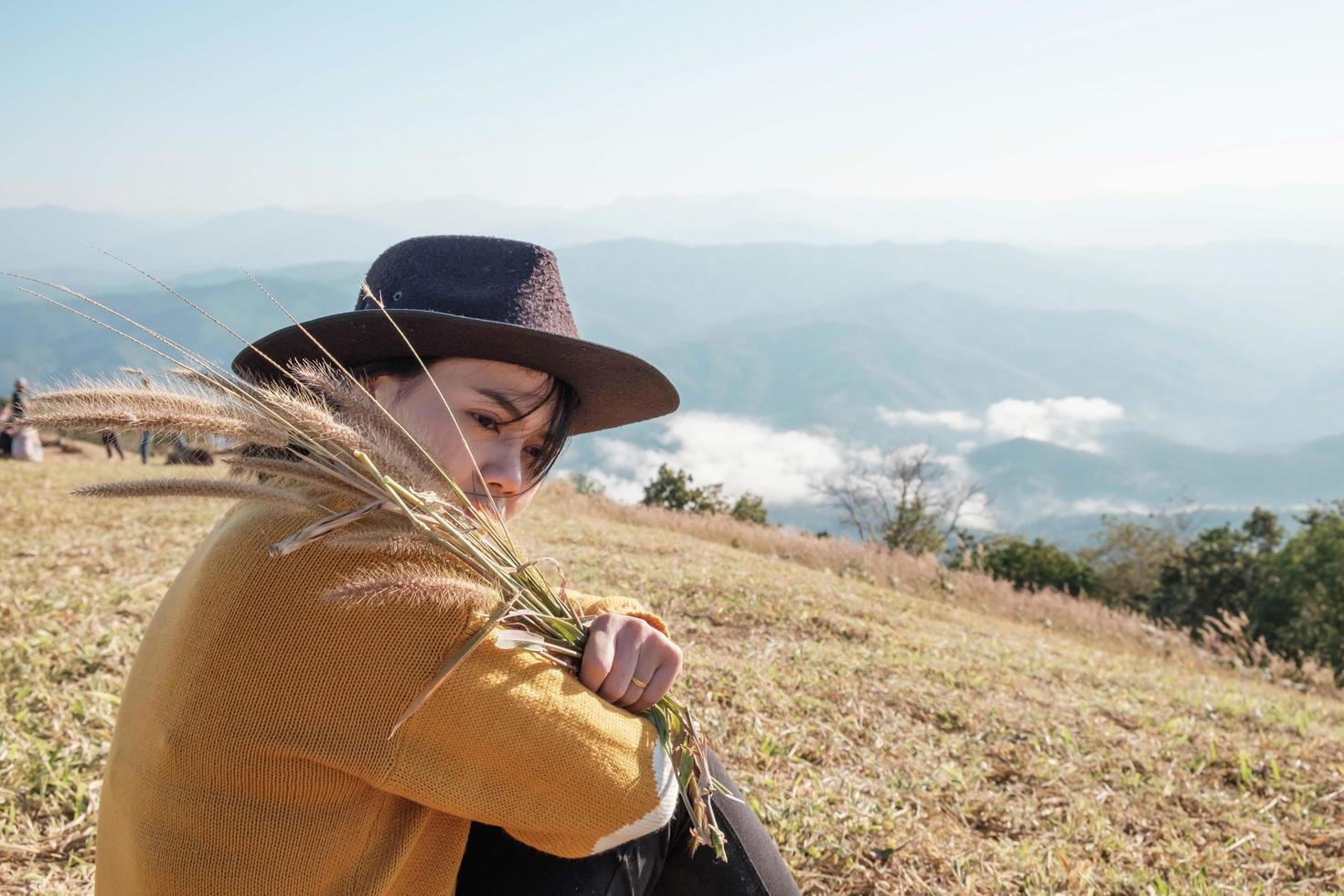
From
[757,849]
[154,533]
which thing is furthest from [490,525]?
[154,533]

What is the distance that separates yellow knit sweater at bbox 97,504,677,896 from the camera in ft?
4.22

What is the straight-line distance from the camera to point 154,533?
21.2 ft

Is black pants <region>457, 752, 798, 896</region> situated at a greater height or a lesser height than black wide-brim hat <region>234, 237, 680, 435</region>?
lesser

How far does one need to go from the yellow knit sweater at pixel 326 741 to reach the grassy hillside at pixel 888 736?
0.49m

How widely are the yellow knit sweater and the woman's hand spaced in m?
0.09

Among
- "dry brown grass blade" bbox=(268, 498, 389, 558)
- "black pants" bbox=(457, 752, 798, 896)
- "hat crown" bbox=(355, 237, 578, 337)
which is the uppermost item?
"hat crown" bbox=(355, 237, 578, 337)

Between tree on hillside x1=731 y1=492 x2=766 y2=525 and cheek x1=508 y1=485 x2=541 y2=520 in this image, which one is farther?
tree on hillside x1=731 y1=492 x2=766 y2=525

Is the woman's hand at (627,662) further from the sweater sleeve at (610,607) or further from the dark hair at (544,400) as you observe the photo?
the dark hair at (544,400)

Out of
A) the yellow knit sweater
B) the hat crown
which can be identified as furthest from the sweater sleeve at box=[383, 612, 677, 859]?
the hat crown

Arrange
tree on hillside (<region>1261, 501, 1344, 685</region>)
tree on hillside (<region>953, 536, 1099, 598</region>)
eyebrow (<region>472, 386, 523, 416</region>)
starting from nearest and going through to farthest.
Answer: eyebrow (<region>472, 386, 523, 416</region>)
tree on hillside (<region>1261, 501, 1344, 685</region>)
tree on hillside (<region>953, 536, 1099, 598</region>)

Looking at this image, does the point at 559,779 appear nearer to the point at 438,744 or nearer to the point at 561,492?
the point at 438,744

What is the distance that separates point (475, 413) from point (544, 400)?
240 mm

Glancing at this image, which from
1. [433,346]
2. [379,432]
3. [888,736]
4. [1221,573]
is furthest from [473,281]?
[1221,573]

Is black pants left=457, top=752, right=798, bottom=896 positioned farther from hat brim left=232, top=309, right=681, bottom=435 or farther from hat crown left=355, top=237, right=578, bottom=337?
hat crown left=355, top=237, right=578, bottom=337
